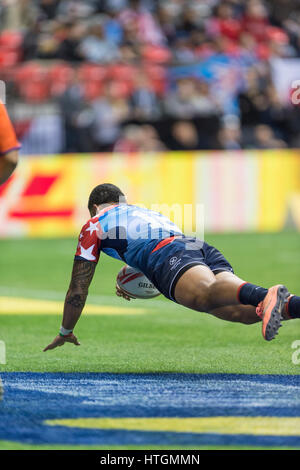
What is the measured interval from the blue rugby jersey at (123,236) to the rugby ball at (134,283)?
0.26 metres

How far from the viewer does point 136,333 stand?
923cm

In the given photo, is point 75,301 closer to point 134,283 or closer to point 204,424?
point 134,283

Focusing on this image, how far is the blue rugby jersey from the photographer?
6949 millimetres

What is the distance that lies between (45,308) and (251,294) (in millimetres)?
4929

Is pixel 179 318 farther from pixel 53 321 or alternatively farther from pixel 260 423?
pixel 260 423

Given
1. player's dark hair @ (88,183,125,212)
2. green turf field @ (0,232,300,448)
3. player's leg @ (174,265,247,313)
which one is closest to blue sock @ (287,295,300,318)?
player's leg @ (174,265,247,313)

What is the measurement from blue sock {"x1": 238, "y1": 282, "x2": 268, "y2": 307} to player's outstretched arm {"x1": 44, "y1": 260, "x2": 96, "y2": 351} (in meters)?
1.14

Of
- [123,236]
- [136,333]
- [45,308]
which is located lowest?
[45,308]

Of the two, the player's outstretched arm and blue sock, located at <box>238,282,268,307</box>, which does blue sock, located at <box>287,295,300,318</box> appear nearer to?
blue sock, located at <box>238,282,268,307</box>

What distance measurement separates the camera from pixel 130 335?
358 inches

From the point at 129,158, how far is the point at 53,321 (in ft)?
29.9

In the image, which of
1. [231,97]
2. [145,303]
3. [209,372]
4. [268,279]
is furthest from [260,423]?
[231,97]

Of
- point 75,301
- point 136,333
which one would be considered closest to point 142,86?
point 136,333

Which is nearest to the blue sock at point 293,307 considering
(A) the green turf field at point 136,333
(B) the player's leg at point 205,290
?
(B) the player's leg at point 205,290
